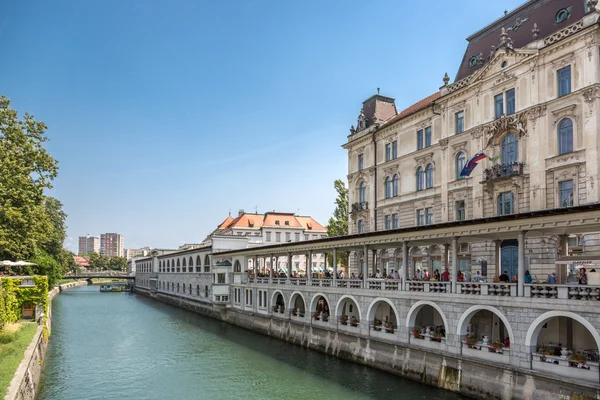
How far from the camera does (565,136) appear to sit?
28.8 metres

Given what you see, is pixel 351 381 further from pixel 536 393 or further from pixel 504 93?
pixel 504 93

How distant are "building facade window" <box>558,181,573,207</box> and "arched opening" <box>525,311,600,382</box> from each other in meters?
8.33

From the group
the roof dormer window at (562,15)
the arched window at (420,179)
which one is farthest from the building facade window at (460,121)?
the roof dormer window at (562,15)

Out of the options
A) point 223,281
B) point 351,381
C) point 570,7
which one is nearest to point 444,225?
point 351,381

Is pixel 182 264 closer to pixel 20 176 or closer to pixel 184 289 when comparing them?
pixel 184 289

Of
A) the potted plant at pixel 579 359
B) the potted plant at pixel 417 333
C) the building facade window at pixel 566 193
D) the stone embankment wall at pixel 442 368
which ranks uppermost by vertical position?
the building facade window at pixel 566 193

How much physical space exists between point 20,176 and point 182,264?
41364 mm

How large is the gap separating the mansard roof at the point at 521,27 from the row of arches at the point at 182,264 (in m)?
39.7

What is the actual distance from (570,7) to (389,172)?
19.2 metres

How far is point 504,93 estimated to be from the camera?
3225 centimetres

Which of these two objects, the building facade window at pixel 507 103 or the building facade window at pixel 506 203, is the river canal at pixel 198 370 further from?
the building facade window at pixel 507 103

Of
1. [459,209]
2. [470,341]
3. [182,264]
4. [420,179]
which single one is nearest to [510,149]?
[459,209]

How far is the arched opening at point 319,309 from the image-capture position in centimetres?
3488

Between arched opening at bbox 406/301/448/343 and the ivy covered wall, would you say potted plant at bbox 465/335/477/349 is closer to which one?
arched opening at bbox 406/301/448/343
